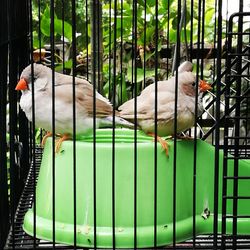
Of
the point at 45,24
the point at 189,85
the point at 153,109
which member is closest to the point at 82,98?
the point at 153,109

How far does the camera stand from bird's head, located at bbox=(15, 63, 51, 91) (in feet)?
4.79

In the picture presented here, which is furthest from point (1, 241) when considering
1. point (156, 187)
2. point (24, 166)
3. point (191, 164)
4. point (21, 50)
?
point (21, 50)

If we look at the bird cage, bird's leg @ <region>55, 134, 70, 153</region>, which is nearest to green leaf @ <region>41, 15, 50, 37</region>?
the bird cage

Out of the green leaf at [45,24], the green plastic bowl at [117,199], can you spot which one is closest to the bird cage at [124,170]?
the green plastic bowl at [117,199]

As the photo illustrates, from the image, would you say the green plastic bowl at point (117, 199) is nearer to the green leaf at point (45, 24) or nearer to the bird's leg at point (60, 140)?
the bird's leg at point (60, 140)

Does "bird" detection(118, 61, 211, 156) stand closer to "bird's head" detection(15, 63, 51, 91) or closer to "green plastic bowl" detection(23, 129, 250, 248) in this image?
"green plastic bowl" detection(23, 129, 250, 248)

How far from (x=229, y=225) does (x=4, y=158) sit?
0.50 m

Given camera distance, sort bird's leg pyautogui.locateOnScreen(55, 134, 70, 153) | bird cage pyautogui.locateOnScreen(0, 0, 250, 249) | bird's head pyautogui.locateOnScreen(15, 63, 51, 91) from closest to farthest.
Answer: bird cage pyautogui.locateOnScreen(0, 0, 250, 249), bird's leg pyautogui.locateOnScreen(55, 134, 70, 153), bird's head pyautogui.locateOnScreen(15, 63, 51, 91)

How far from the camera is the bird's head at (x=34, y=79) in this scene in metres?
1.46

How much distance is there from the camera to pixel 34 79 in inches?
58.1

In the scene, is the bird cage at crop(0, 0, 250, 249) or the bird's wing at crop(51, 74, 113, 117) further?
the bird's wing at crop(51, 74, 113, 117)

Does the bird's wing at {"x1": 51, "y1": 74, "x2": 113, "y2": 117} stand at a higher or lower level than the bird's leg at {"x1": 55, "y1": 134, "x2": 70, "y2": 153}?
higher

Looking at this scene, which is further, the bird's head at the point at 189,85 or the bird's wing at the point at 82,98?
the bird's head at the point at 189,85

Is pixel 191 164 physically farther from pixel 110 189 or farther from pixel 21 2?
pixel 21 2
